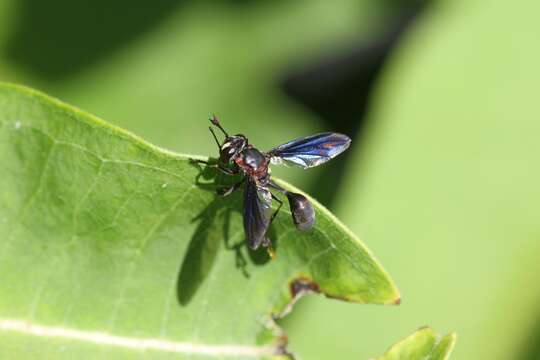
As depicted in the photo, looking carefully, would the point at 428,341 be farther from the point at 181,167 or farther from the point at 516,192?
the point at 516,192

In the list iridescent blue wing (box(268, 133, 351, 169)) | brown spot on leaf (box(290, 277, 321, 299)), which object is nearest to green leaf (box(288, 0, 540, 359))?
iridescent blue wing (box(268, 133, 351, 169))

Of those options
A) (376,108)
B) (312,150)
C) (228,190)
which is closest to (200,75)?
(376,108)

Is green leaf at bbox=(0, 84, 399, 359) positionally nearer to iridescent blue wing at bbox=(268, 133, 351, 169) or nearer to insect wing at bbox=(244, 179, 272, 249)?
insect wing at bbox=(244, 179, 272, 249)

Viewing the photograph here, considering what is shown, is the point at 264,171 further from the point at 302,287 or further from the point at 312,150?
the point at 302,287

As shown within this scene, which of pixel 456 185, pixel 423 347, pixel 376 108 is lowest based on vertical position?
pixel 423 347

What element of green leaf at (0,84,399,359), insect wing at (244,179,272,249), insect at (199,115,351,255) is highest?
insect at (199,115,351,255)

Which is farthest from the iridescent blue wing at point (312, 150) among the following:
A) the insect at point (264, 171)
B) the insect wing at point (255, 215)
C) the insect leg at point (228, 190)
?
the insect leg at point (228, 190)

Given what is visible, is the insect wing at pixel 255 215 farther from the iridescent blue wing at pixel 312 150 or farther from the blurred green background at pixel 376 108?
the blurred green background at pixel 376 108

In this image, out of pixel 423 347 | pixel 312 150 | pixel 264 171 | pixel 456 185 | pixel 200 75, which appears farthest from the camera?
pixel 200 75
